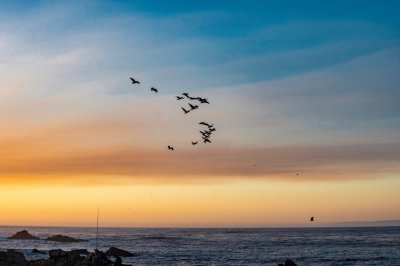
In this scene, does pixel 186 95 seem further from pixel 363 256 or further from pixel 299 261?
pixel 363 256

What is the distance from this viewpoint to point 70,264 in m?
46.4

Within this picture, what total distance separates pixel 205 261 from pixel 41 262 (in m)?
30.6

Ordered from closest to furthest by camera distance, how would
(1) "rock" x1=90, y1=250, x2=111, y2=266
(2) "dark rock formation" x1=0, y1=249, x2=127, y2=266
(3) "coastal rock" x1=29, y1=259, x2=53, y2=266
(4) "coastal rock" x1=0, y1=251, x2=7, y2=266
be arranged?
(4) "coastal rock" x1=0, y1=251, x2=7, y2=266 → (2) "dark rock formation" x1=0, y1=249, x2=127, y2=266 → (1) "rock" x1=90, y1=250, x2=111, y2=266 → (3) "coastal rock" x1=29, y1=259, x2=53, y2=266

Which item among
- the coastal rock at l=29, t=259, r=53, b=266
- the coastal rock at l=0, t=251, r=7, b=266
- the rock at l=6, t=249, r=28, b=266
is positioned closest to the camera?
the coastal rock at l=0, t=251, r=7, b=266

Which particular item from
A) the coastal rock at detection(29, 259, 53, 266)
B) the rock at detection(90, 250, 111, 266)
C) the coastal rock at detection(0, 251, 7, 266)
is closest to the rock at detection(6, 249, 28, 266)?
the coastal rock at detection(0, 251, 7, 266)

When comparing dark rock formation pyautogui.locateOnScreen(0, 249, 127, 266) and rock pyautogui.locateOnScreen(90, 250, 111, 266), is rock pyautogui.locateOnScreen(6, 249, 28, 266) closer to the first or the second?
dark rock formation pyautogui.locateOnScreen(0, 249, 127, 266)

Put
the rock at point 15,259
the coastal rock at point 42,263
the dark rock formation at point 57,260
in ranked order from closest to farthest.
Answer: the rock at point 15,259 < the dark rock formation at point 57,260 < the coastal rock at point 42,263

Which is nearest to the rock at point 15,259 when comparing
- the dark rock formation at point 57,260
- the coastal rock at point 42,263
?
the dark rock formation at point 57,260

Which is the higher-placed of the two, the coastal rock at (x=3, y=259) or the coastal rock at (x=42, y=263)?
the coastal rock at (x=3, y=259)

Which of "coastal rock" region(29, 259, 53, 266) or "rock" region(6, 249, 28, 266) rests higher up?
"rock" region(6, 249, 28, 266)

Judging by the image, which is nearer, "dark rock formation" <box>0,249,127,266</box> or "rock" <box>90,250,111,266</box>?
"dark rock formation" <box>0,249,127,266</box>

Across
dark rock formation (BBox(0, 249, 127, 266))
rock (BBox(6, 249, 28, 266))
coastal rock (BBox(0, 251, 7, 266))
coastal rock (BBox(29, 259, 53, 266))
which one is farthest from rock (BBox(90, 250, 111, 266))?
coastal rock (BBox(0, 251, 7, 266))

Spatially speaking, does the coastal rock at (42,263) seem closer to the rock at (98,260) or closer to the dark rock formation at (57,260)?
the dark rock formation at (57,260)

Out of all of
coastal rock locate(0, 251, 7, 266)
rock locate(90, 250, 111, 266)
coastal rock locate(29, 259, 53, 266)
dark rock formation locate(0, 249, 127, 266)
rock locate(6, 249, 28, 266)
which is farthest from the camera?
coastal rock locate(29, 259, 53, 266)
